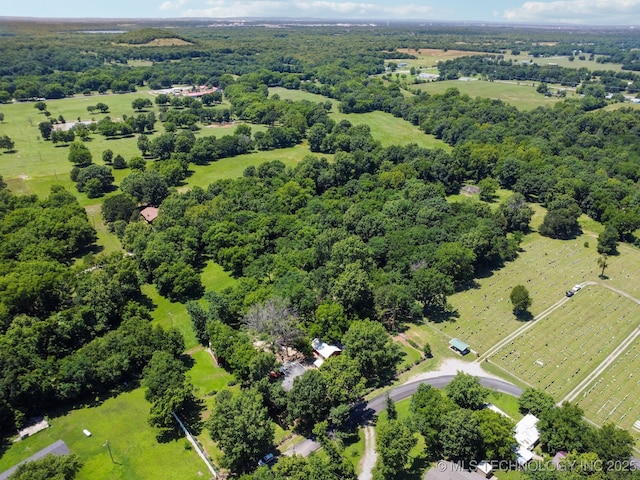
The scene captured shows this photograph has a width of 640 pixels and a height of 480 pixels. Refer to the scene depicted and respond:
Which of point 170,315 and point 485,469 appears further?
point 170,315

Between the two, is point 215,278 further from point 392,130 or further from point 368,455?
point 392,130

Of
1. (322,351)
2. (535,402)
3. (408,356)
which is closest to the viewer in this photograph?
(535,402)

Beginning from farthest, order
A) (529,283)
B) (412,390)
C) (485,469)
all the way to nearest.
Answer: (529,283) → (412,390) → (485,469)

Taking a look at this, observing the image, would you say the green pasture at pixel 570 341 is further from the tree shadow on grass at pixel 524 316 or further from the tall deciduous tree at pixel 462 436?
the tall deciduous tree at pixel 462 436

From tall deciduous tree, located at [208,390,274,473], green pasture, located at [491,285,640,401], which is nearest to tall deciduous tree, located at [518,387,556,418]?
green pasture, located at [491,285,640,401]

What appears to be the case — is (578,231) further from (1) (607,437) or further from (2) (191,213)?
(2) (191,213)

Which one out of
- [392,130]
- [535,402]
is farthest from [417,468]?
[392,130]

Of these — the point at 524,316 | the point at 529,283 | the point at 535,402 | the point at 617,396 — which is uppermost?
the point at 535,402
